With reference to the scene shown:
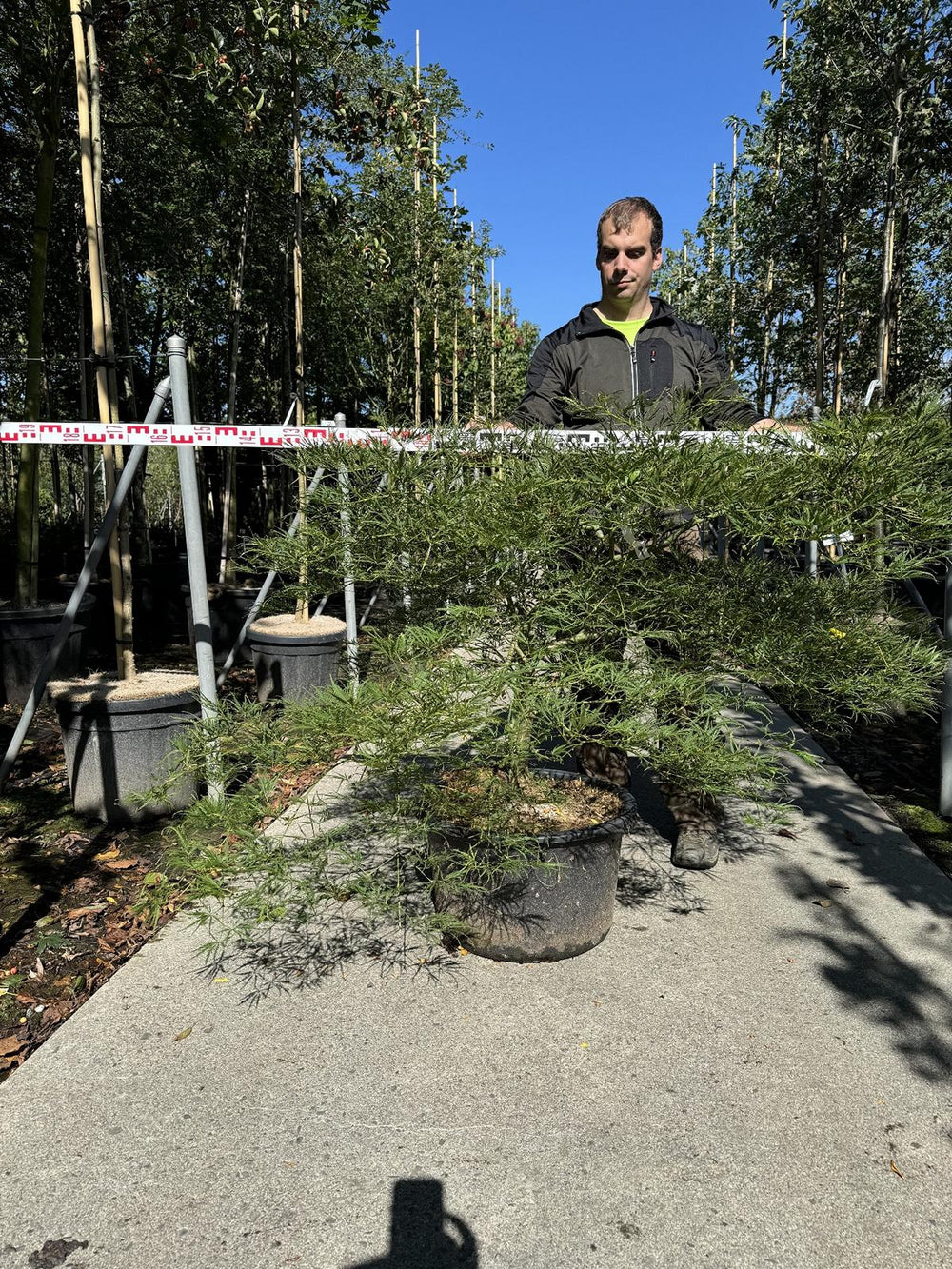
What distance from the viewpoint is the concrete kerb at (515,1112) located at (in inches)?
59.0

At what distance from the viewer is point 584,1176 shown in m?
1.63

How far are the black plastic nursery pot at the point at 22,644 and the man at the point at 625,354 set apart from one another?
12.8 ft

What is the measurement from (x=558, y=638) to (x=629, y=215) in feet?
4.58

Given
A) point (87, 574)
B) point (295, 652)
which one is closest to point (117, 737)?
point (87, 574)

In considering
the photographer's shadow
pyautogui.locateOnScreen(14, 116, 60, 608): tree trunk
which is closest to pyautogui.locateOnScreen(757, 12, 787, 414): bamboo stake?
pyautogui.locateOnScreen(14, 116, 60, 608): tree trunk

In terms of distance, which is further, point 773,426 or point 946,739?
point 946,739

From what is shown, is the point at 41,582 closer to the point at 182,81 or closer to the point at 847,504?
the point at 182,81

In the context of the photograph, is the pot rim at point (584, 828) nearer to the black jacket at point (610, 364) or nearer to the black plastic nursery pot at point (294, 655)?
the black jacket at point (610, 364)

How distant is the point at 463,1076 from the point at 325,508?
147cm

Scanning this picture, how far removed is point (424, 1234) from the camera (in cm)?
150

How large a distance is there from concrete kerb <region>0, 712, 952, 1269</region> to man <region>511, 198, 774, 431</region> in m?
1.77

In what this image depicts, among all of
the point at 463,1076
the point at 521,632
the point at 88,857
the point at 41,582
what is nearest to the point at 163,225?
→ the point at 41,582

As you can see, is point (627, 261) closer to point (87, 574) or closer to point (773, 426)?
point (773, 426)

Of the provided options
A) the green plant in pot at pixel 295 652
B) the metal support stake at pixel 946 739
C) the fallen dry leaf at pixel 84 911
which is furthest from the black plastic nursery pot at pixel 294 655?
the metal support stake at pixel 946 739
